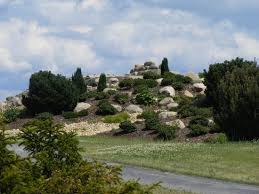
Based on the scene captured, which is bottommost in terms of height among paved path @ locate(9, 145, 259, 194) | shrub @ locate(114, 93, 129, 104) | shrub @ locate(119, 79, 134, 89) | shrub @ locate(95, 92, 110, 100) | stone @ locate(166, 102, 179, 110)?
paved path @ locate(9, 145, 259, 194)

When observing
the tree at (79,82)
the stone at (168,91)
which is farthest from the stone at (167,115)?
the tree at (79,82)

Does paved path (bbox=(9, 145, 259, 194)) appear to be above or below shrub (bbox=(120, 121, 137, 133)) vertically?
below

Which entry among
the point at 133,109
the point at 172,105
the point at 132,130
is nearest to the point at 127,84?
the point at 133,109

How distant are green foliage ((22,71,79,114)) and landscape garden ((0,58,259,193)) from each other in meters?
0.09

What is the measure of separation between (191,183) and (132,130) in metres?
23.6

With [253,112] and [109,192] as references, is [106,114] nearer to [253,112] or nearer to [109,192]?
[253,112]

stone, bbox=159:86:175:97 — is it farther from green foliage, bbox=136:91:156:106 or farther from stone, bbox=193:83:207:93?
stone, bbox=193:83:207:93

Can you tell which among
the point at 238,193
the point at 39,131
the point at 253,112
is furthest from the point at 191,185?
the point at 253,112

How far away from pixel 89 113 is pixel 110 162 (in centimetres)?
2760

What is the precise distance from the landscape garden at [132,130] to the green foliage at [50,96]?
9 centimetres

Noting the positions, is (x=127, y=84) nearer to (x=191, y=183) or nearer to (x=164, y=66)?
(x=164, y=66)

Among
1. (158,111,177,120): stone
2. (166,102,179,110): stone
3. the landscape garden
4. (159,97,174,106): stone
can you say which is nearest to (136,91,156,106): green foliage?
→ the landscape garden

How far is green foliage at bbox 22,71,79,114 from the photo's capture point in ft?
176

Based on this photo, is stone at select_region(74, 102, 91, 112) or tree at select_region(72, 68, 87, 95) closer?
stone at select_region(74, 102, 91, 112)
